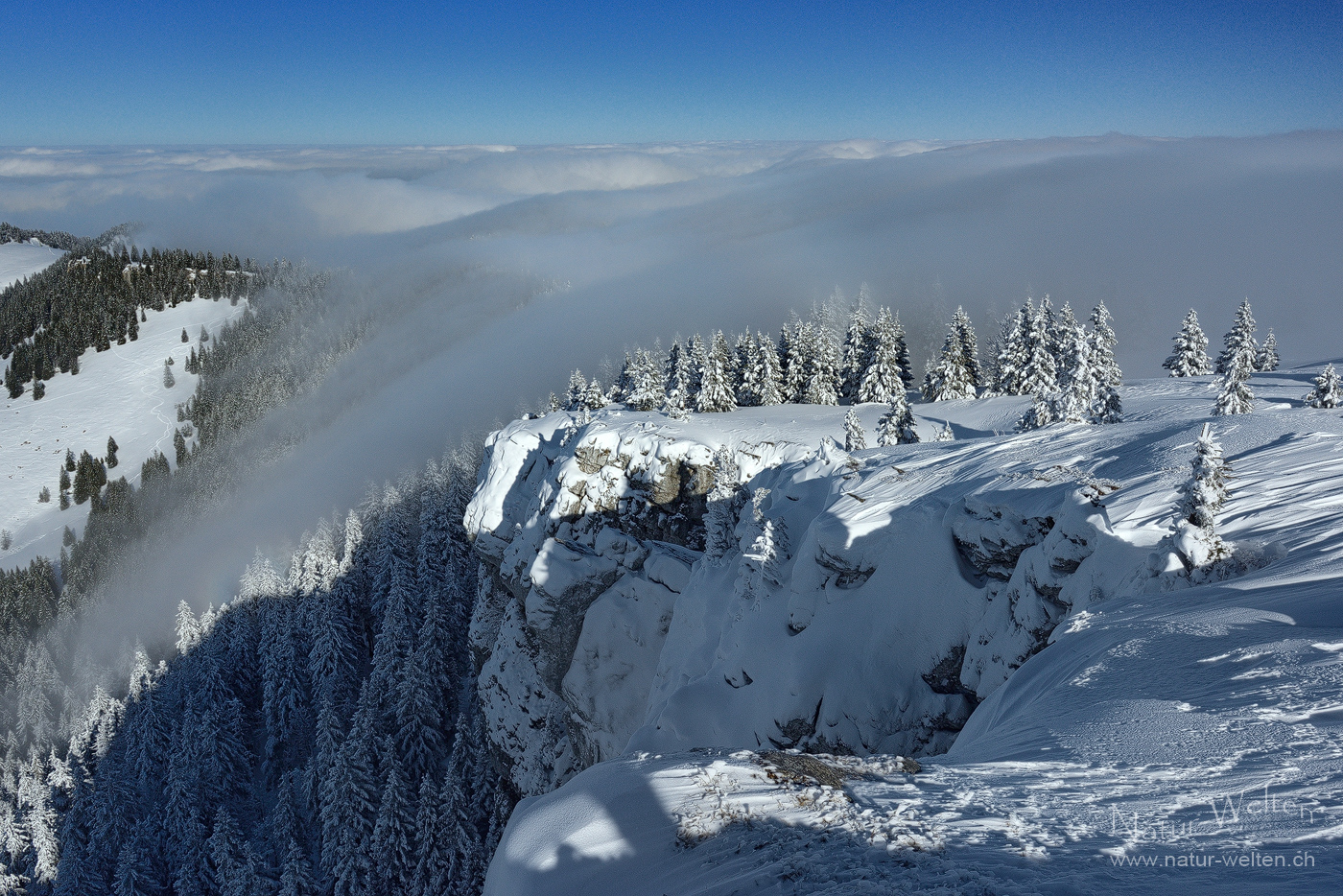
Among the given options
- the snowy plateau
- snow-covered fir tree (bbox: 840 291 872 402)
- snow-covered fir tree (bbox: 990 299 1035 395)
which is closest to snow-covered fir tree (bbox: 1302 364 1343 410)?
the snowy plateau

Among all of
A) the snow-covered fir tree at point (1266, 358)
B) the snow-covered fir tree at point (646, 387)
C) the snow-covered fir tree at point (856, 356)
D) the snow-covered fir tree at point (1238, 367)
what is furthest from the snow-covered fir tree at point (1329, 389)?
the snow-covered fir tree at point (646, 387)

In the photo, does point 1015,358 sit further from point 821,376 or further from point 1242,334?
point 821,376

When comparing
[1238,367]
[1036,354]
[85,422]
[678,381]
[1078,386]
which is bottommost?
[85,422]

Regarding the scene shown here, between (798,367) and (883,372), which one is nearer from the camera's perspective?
(883,372)

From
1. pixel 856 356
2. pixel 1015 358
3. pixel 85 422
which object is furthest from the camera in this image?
pixel 85 422

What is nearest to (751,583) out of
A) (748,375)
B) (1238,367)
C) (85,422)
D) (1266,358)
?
(1238,367)

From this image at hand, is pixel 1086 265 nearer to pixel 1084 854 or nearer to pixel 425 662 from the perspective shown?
pixel 425 662
